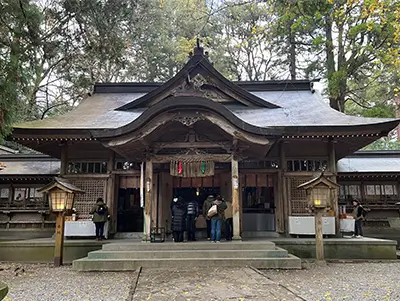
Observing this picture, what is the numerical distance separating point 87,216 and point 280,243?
622 cm

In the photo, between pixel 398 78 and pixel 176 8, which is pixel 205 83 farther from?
pixel 176 8

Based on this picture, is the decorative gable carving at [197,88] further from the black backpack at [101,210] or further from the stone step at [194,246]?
the stone step at [194,246]

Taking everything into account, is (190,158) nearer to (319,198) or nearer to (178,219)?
(178,219)

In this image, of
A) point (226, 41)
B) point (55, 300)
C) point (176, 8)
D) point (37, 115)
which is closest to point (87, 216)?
point (55, 300)

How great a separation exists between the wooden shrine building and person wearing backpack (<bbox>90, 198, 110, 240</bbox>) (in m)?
0.81

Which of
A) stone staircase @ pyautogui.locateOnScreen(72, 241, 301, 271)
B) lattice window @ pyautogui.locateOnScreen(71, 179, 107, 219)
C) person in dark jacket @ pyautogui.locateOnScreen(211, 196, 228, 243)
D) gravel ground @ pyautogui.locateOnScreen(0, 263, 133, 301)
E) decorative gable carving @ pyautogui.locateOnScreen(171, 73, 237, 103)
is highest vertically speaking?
decorative gable carving @ pyautogui.locateOnScreen(171, 73, 237, 103)

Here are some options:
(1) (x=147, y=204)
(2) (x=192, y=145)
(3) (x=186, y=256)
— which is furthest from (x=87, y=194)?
(3) (x=186, y=256)

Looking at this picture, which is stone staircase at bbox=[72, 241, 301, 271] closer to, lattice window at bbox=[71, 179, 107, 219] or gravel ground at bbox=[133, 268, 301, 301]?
gravel ground at bbox=[133, 268, 301, 301]

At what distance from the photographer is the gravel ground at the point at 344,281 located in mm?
5586

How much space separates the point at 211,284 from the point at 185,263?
A: 76.0 inches

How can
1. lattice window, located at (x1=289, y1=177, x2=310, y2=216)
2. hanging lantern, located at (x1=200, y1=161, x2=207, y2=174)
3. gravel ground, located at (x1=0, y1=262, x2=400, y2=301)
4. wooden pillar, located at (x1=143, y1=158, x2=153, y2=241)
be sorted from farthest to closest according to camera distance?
lattice window, located at (x1=289, y1=177, x2=310, y2=216), hanging lantern, located at (x1=200, y1=161, x2=207, y2=174), wooden pillar, located at (x1=143, y1=158, x2=153, y2=241), gravel ground, located at (x1=0, y1=262, x2=400, y2=301)

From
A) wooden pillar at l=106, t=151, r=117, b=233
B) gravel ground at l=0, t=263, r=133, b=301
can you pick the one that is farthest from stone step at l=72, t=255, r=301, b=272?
wooden pillar at l=106, t=151, r=117, b=233

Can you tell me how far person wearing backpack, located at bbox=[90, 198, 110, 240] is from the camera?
10.3m

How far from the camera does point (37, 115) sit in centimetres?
2095
